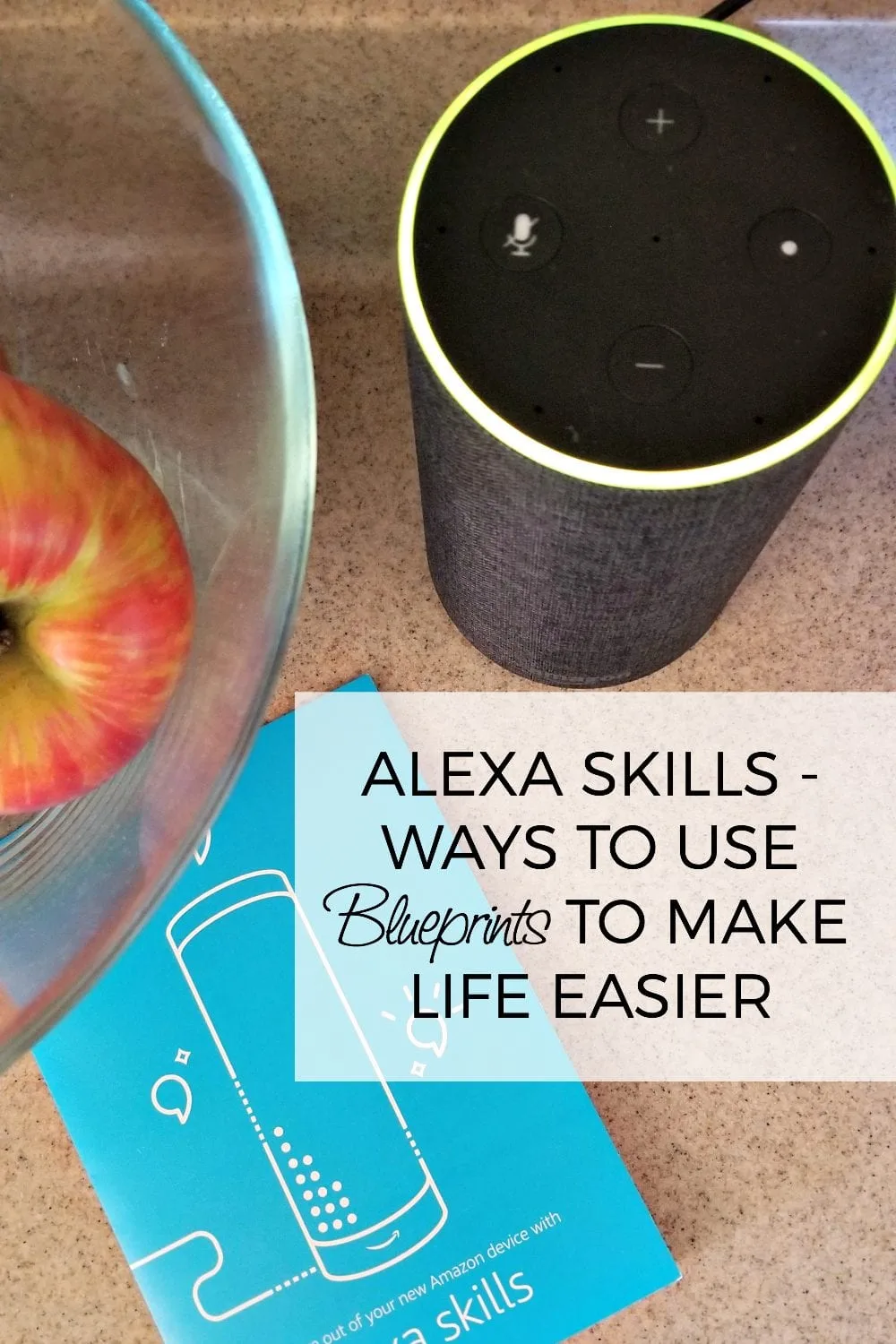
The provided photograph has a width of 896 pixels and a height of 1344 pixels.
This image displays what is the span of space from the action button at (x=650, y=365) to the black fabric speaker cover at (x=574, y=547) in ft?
0.10

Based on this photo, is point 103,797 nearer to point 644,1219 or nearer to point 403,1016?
point 403,1016

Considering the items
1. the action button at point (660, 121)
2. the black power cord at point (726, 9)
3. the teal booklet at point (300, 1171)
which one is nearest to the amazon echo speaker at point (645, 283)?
the action button at point (660, 121)

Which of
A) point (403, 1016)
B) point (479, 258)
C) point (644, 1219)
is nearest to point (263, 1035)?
point (403, 1016)

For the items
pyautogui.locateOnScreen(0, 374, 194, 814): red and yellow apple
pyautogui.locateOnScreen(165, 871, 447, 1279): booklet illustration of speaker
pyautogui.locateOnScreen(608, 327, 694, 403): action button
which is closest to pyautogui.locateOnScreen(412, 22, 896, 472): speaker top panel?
pyautogui.locateOnScreen(608, 327, 694, 403): action button

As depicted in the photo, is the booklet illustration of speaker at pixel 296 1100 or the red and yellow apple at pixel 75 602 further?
the booklet illustration of speaker at pixel 296 1100

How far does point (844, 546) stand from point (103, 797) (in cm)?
33

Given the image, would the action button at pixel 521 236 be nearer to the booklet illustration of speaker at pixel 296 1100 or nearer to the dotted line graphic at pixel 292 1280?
the booklet illustration of speaker at pixel 296 1100

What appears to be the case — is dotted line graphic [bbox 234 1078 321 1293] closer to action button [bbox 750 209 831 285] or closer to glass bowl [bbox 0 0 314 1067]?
glass bowl [bbox 0 0 314 1067]

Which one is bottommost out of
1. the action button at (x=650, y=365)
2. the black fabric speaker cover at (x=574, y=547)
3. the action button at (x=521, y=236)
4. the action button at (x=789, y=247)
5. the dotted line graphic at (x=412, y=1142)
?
the dotted line graphic at (x=412, y=1142)

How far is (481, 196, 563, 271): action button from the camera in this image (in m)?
0.34

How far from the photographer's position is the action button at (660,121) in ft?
1.16

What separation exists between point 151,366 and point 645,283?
195 millimetres

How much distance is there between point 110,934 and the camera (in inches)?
13.9

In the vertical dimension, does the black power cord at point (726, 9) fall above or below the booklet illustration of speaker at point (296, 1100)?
above
